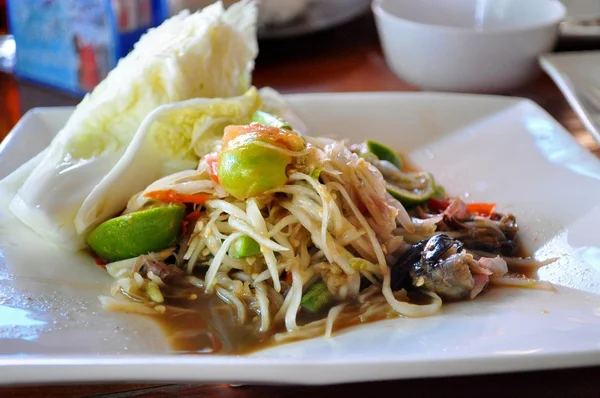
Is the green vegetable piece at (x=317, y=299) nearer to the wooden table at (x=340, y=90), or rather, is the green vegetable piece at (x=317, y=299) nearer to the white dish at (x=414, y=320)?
the white dish at (x=414, y=320)

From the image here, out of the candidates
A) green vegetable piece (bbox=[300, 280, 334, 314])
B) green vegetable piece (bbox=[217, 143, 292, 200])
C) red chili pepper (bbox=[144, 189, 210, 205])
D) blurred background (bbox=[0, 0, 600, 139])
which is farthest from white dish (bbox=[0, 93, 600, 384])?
blurred background (bbox=[0, 0, 600, 139])

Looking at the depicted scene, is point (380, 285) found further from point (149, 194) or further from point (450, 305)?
Answer: point (149, 194)

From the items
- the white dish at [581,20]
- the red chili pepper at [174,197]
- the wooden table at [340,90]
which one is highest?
the white dish at [581,20]

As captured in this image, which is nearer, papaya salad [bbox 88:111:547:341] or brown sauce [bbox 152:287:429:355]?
brown sauce [bbox 152:287:429:355]

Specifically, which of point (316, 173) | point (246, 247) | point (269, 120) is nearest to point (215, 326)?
point (246, 247)

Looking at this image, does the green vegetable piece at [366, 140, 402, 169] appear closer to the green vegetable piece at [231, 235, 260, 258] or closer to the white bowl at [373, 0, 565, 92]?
the green vegetable piece at [231, 235, 260, 258]

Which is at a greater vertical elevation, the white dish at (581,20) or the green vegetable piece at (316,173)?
the green vegetable piece at (316,173)

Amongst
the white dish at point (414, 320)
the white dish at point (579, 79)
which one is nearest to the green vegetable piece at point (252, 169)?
the white dish at point (414, 320)
